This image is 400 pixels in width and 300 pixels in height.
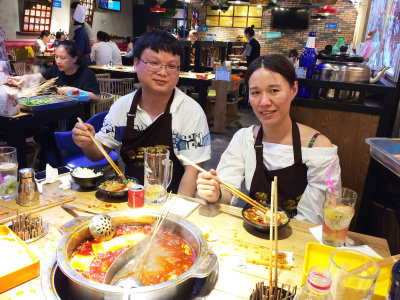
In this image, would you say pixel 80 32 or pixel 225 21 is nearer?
pixel 80 32

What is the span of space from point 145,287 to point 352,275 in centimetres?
54

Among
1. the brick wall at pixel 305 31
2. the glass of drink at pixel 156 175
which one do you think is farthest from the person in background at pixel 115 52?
the brick wall at pixel 305 31

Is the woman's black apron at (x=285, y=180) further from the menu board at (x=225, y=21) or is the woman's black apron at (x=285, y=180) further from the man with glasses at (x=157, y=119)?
the menu board at (x=225, y=21)

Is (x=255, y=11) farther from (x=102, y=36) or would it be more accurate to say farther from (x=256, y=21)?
(x=102, y=36)

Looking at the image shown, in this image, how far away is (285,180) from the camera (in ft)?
6.06

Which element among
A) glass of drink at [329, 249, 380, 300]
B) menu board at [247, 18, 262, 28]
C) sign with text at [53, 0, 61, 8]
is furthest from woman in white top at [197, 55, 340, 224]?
menu board at [247, 18, 262, 28]

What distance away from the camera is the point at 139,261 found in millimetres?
1150

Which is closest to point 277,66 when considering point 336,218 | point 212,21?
point 336,218

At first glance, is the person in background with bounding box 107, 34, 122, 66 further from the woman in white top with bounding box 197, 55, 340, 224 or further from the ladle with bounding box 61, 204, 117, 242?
the ladle with bounding box 61, 204, 117, 242

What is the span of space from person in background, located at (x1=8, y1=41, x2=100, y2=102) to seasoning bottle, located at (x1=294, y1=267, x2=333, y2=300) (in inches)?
147

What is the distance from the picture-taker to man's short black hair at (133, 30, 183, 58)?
2016 mm

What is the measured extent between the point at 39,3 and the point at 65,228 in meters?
11.6

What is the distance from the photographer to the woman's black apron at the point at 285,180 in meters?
1.84

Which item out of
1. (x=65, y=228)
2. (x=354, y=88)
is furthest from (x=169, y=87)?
(x=354, y=88)
